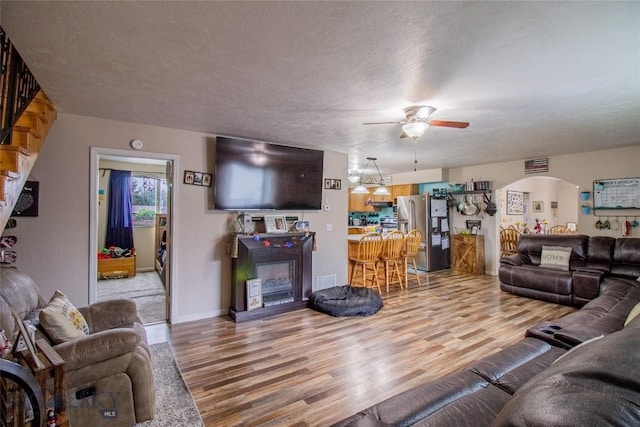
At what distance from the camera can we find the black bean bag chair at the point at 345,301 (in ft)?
13.0

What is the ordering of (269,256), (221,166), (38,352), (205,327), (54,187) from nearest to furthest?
(38,352) < (54,187) < (205,327) < (221,166) < (269,256)

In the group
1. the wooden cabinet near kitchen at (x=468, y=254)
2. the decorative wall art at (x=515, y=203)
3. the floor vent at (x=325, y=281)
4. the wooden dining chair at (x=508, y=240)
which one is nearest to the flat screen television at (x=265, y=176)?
the floor vent at (x=325, y=281)

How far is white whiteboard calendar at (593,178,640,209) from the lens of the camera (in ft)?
15.2

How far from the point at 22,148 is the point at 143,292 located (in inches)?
139

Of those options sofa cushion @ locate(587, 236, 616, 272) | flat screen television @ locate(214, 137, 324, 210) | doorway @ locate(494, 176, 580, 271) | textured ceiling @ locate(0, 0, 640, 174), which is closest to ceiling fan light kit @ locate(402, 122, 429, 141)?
textured ceiling @ locate(0, 0, 640, 174)

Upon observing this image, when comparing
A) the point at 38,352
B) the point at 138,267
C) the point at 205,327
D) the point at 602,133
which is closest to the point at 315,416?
the point at 38,352

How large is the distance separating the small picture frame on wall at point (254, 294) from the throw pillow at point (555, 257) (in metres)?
4.60

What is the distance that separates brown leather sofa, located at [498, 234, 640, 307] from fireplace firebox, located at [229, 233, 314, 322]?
11.4 feet

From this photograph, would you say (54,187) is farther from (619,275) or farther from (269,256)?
(619,275)

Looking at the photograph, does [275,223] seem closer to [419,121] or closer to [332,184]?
[332,184]

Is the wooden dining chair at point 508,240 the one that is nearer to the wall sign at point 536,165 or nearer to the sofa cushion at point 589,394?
the wall sign at point 536,165

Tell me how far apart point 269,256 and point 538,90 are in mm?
3395

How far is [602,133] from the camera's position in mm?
3916

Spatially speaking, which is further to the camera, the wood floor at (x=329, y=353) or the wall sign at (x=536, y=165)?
the wall sign at (x=536, y=165)
